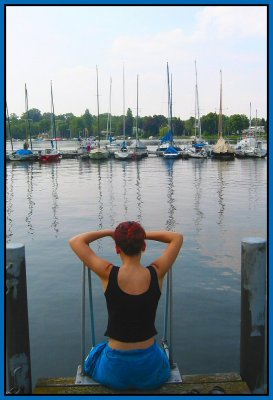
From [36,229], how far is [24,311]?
13557 mm

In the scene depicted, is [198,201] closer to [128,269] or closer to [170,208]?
[170,208]

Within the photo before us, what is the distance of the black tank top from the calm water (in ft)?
10.9

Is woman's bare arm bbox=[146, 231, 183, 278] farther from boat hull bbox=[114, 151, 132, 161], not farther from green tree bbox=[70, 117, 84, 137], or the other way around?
green tree bbox=[70, 117, 84, 137]

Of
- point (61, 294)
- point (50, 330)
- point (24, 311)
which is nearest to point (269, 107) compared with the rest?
point (24, 311)

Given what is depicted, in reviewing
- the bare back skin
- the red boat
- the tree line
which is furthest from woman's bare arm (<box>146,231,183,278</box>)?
the tree line

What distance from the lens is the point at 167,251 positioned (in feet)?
13.9

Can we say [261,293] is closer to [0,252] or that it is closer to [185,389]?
[185,389]

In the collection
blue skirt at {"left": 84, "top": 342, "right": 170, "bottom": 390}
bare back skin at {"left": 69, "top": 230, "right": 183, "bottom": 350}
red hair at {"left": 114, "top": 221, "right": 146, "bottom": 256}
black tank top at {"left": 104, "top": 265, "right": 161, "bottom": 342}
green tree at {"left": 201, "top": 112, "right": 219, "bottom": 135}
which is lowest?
blue skirt at {"left": 84, "top": 342, "right": 170, "bottom": 390}

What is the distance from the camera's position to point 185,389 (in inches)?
171

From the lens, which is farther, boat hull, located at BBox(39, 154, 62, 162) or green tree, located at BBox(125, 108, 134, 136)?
green tree, located at BBox(125, 108, 134, 136)

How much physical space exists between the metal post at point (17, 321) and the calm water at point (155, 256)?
8.09ft

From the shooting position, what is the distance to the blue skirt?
4.00 metres

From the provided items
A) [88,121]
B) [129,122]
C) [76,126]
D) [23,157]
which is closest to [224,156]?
[23,157]

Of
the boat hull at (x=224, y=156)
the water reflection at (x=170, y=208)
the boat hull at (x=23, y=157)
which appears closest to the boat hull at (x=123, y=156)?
the boat hull at (x=23, y=157)
